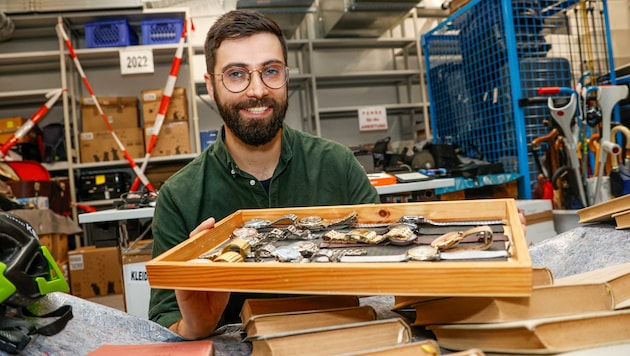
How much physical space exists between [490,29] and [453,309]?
3335mm

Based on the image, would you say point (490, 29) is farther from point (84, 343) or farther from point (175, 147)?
point (84, 343)

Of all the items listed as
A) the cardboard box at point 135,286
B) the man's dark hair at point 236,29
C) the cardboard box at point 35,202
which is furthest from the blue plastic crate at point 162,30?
the man's dark hair at point 236,29

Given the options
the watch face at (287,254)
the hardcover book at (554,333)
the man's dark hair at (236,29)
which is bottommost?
the hardcover book at (554,333)

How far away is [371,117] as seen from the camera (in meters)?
5.10

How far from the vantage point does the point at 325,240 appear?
0.74 metres

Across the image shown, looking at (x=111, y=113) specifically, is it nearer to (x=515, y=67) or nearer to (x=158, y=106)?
(x=158, y=106)

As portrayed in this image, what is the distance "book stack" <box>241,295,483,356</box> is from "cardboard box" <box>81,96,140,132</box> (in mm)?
4251

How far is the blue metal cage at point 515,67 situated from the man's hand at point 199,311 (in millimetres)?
2753

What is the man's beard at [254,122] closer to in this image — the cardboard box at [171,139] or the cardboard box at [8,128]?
the cardboard box at [171,139]

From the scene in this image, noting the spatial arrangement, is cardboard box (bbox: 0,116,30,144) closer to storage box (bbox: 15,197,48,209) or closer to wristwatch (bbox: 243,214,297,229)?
storage box (bbox: 15,197,48,209)

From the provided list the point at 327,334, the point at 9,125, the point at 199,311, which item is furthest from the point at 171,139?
the point at 327,334

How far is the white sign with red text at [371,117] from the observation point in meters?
5.07

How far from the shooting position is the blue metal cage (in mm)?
3215

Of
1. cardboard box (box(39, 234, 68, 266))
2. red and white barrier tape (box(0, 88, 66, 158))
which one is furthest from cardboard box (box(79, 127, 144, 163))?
cardboard box (box(39, 234, 68, 266))
